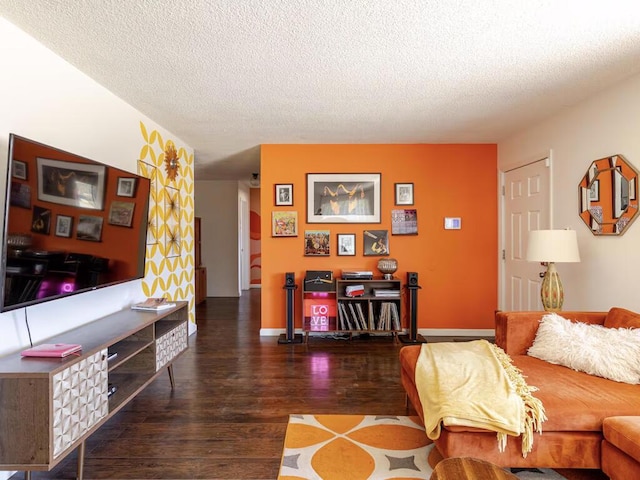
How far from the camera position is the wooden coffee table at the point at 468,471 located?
1.22 m

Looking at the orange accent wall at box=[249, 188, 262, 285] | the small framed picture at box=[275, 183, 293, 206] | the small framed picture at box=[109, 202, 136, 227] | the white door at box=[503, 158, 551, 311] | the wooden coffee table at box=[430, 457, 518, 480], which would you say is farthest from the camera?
the orange accent wall at box=[249, 188, 262, 285]

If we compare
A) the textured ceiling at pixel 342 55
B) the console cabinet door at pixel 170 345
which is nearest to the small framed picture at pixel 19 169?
the textured ceiling at pixel 342 55

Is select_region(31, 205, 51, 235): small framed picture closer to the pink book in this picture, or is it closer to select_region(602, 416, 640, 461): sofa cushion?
the pink book

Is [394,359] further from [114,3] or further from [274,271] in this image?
[114,3]

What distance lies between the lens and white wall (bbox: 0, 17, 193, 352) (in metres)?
1.90

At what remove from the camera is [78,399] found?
5.56 feet

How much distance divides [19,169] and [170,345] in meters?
1.56

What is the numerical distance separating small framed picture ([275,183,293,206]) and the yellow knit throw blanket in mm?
2700

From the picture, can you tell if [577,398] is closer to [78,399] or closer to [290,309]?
[78,399]

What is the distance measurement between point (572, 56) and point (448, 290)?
2796 mm

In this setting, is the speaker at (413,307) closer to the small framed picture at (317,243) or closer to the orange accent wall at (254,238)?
the small framed picture at (317,243)

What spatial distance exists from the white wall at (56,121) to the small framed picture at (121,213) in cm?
45

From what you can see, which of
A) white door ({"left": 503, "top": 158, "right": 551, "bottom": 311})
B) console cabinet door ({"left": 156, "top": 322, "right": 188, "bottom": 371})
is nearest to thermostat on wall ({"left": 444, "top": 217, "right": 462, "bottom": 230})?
white door ({"left": 503, "top": 158, "right": 551, "bottom": 311})

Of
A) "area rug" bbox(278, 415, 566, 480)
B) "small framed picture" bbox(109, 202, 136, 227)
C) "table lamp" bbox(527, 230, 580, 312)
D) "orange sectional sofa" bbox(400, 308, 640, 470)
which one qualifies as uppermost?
"small framed picture" bbox(109, 202, 136, 227)
